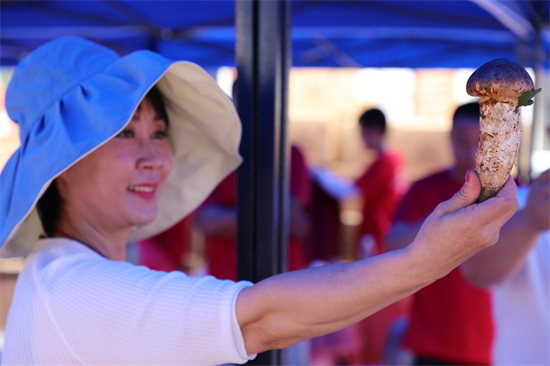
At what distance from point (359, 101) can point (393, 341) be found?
5748 millimetres

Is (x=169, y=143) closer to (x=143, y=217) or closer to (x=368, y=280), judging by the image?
(x=143, y=217)

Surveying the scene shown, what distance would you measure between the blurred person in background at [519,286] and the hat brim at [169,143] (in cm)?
78

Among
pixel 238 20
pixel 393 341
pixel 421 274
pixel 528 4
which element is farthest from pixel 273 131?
pixel 528 4

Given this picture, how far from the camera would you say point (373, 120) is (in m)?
4.65

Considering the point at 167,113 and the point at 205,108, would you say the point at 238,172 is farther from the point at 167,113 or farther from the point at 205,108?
the point at 167,113


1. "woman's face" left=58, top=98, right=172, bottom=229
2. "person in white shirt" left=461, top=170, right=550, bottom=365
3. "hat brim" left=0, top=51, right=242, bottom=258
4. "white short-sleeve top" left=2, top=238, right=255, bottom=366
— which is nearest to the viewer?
"white short-sleeve top" left=2, top=238, right=255, bottom=366

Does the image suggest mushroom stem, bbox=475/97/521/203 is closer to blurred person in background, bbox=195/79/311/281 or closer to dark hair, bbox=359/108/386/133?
blurred person in background, bbox=195/79/311/281

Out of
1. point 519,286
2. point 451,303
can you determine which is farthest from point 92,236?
point 451,303

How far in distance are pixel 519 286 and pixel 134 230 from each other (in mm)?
1183

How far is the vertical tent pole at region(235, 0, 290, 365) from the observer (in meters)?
1.06

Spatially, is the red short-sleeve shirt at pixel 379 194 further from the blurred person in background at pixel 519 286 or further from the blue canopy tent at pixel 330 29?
the blurred person in background at pixel 519 286

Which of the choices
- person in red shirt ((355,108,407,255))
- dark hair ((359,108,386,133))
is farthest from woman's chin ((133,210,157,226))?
dark hair ((359,108,386,133))

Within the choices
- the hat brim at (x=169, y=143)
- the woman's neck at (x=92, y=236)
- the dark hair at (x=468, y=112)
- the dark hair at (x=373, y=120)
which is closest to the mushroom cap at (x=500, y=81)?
the hat brim at (x=169, y=143)

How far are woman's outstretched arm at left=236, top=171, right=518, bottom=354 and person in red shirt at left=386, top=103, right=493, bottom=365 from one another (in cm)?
146
